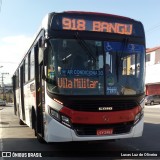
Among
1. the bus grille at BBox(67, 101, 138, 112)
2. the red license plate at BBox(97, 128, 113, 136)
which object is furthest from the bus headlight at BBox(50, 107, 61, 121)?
the red license plate at BBox(97, 128, 113, 136)

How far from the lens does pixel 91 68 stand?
9367 millimetres

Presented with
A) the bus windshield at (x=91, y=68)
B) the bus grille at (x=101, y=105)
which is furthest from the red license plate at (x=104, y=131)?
the bus windshield at (x=91, y=68)

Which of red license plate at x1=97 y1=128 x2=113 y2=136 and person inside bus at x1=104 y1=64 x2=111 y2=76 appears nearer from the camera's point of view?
red license plate at x1=97 y1=128 x2=113 y2=136

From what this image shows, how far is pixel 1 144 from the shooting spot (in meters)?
12.5

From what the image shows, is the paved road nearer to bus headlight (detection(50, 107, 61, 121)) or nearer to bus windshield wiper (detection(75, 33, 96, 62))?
bus headlight (detection(50, 107, 61, 121))

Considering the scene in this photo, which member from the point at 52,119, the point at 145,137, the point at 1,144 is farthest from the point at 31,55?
the point at 145,137

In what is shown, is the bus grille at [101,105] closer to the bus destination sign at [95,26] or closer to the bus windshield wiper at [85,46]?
the bus windshield wiper at [85,46]

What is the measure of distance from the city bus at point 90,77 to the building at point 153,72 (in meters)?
46.4

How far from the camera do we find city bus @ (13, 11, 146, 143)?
29.9ft

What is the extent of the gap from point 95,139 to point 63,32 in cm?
271

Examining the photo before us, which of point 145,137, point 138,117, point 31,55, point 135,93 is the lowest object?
point 145,137

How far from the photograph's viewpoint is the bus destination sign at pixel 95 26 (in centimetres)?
959

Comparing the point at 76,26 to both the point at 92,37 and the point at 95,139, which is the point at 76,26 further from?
the point at 95,139

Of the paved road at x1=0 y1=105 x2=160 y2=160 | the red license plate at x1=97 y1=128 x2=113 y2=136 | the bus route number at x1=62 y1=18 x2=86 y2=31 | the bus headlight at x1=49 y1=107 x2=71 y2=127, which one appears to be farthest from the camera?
the paved road at x1=0 y1=105 x2=160 y2=160
